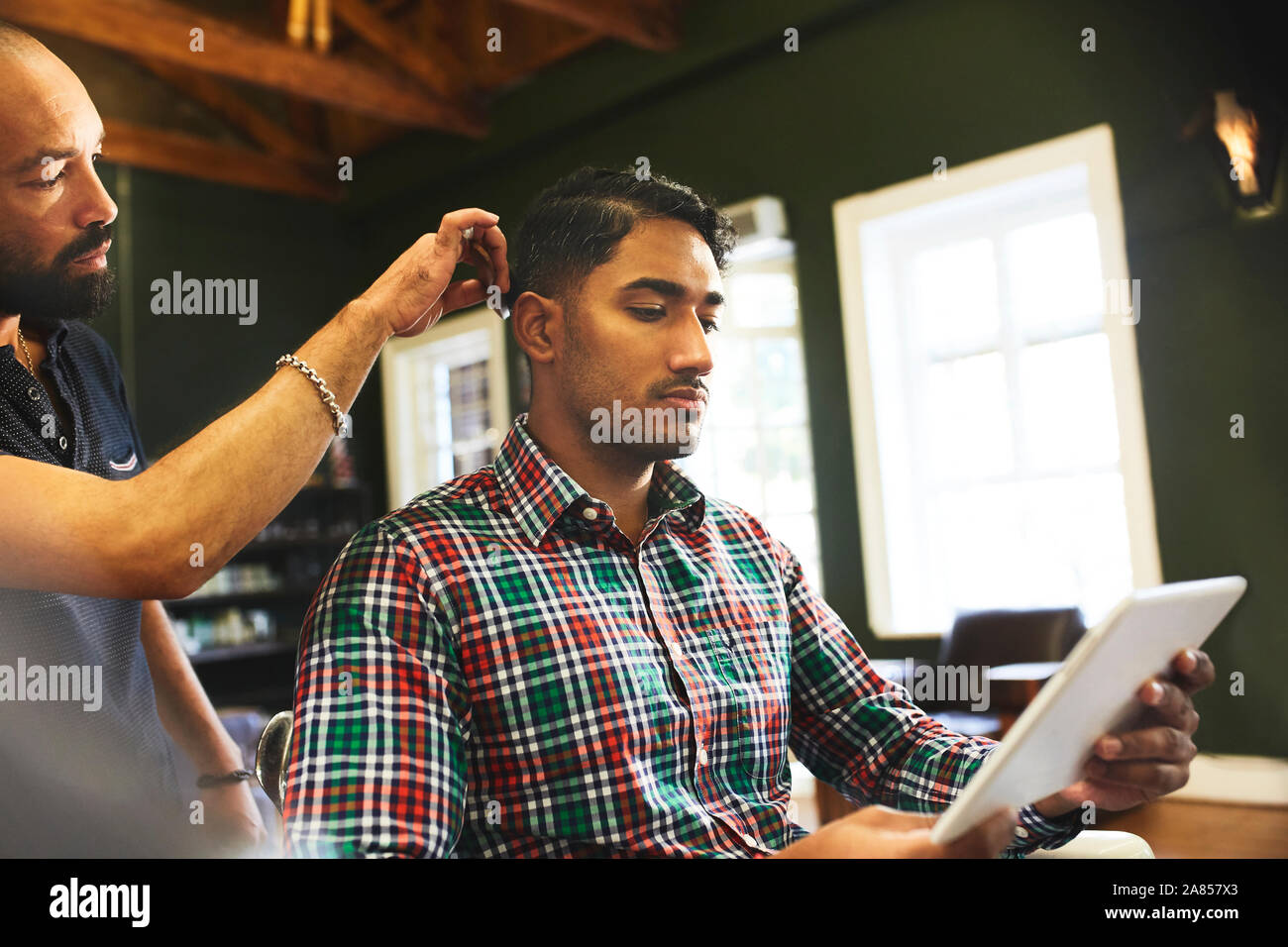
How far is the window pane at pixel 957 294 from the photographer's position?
281 centimetres

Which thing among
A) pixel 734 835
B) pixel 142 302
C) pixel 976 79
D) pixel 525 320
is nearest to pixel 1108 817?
pixel 734 835

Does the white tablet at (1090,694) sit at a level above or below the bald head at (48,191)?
below

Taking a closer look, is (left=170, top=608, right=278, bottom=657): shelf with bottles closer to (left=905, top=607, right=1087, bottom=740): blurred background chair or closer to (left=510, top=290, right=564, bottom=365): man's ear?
(left=510, top=290, right=564, bottom=365): man's ear

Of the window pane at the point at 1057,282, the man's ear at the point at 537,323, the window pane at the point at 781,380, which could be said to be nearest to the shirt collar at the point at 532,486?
the man's ear at the point at 537,323

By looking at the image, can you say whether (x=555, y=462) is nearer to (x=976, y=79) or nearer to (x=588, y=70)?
(x=588, y=70)

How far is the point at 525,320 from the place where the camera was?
1150mm

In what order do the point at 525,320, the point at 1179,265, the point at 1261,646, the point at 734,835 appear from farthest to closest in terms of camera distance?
the point at 1179,265, the point at 1261,646, the point at 525,320, the point at 734,835

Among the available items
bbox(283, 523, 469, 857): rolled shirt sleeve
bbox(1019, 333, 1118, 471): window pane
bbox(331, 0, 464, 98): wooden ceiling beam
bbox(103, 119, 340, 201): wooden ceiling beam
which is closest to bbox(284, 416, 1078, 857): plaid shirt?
bbox(283, 523, 469, 857): rolled shirt sleeve

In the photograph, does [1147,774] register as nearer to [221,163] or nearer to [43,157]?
[43,157]

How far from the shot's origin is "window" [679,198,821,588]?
1.87 metres

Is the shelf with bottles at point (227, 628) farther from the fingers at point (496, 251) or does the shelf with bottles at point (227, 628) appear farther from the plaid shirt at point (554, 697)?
the fingers at point (496, 251)

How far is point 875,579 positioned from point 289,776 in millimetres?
2835

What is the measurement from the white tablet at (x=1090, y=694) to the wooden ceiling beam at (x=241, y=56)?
3.59 ft

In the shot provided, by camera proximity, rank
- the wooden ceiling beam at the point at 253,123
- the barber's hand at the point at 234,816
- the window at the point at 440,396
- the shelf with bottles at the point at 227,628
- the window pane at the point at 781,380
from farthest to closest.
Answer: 1. the window pane at the point at 781,380
2. the shelf with bottles at the point at 227,628
3. the wooden ceiling beam at the point at 253,123
4. the window at the point at 440,396
5. the barber's hand at the point at 234,816
